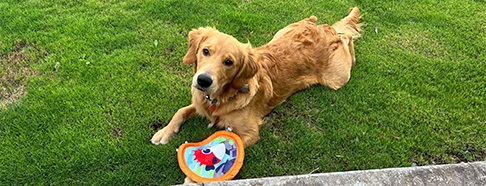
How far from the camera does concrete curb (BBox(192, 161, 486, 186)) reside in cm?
284

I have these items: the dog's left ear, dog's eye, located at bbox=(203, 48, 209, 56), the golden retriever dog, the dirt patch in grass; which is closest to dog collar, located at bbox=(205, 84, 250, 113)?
the golden retriever dog

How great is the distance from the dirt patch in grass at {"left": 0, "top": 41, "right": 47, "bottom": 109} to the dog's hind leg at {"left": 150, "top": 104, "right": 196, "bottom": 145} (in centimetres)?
167

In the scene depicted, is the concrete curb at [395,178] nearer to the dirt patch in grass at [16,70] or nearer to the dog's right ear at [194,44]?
the dog's right ear at [194,44]

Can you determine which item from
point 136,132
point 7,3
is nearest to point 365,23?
point 136,132

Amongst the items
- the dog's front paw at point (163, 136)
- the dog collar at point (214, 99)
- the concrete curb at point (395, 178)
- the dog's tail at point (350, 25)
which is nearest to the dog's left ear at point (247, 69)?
the dog collar at point (214, 99)

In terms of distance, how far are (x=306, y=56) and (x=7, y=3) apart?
4178mm

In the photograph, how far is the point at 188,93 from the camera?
4.43 m

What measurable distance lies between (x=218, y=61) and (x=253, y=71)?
428mm

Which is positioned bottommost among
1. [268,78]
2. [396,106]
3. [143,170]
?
[143,170]

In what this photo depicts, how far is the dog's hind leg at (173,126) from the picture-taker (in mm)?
3861

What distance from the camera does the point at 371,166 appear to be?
153 inches

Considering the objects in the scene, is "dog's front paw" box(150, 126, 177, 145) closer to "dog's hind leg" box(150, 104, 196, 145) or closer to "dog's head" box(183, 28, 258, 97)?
"dog's hind leg" box(150, 104, 196, 145)

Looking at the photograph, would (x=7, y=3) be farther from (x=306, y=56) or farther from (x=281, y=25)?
(x=306, y=56)

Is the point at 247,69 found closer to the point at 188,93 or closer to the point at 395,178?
the point at 188,93
